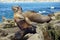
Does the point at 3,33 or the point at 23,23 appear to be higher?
the point at 23,23

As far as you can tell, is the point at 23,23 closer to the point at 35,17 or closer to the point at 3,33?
the point at 35,17

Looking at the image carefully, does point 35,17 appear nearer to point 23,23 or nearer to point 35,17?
point 35,17

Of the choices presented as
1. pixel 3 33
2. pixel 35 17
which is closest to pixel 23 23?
pixel 35 17

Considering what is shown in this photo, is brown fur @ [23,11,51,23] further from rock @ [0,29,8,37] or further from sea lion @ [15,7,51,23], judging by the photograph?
rock @ [0,29,8,37]

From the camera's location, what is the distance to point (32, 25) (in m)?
2.62

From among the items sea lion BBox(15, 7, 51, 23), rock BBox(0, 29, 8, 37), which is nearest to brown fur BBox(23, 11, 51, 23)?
sea lion BBox(15, 7, 51, 23)

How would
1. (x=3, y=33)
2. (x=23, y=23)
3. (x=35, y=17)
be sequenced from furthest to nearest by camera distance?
(x=3, y=33) → (x=35, y=17) → (x=23, y=23)

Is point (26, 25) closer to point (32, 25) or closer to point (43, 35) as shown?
point (32, 25)

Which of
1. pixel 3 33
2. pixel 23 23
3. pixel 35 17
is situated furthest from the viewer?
pixel 3 33

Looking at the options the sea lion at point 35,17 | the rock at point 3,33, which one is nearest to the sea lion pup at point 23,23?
the sea lion at point 35,17

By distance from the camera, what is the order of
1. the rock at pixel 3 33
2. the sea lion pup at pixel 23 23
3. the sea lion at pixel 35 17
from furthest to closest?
the rock at pixel 3 33 < the sea lion at pixel 35 17 < the sea lion pup at pixel 23 23

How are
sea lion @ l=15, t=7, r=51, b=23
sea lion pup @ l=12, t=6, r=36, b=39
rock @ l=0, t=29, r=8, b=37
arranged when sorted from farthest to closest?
rock @ l=0, t=29, r=8, b=37, sea lion @ l=15, t=7, r=51, b=23, sea lion pup @ l=12, t=6, r=36, b=39

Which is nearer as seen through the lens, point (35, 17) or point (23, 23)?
point (23, 23)

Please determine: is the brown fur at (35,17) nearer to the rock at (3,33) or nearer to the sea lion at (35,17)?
the sea lion at (35,17)
